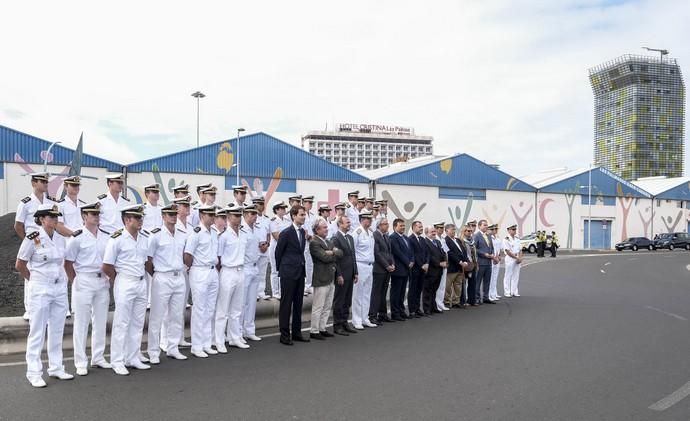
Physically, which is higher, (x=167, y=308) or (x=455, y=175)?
(x=455, y=175)

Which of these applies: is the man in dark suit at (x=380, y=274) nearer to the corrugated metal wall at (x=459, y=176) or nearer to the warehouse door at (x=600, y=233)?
the corrugated metal wall at (x=459, y=176)

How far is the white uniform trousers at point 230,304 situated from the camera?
799cm

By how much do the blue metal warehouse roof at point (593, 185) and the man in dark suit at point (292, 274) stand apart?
4177 centimetres

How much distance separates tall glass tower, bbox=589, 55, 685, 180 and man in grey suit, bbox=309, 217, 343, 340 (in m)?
144

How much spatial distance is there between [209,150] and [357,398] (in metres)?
28.8

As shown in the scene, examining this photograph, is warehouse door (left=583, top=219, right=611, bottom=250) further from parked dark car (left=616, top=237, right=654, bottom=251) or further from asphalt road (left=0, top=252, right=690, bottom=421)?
asphalt road (left=0, top=252, right=690, bottom=421)

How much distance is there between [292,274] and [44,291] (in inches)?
135

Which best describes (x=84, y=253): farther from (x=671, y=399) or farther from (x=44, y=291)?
(x=671, y=399)

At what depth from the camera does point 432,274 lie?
1151 centimetres

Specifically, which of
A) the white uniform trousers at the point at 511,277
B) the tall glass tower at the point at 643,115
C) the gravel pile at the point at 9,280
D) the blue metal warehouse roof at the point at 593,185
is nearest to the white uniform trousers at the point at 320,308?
the gravel pile at the point at 9,280

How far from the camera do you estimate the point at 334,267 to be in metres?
9.17

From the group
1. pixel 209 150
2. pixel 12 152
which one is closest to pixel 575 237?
pixel 209 150

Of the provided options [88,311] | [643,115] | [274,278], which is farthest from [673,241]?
[643,115]

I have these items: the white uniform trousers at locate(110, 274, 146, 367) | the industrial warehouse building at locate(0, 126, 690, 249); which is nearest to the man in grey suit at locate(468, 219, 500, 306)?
the white uniform trousers at locate(110, 274, 146, 367)
